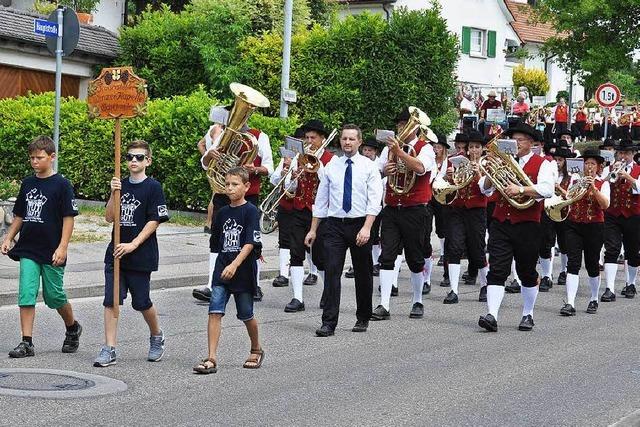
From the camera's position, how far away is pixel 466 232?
15102 mm

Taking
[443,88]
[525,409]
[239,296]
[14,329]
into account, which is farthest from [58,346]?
[443,88]

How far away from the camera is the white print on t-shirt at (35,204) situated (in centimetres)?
989

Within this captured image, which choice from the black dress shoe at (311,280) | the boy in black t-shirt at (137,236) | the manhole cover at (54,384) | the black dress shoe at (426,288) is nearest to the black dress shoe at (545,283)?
the black dress shoe at (426,288)

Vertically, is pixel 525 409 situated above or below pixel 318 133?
below

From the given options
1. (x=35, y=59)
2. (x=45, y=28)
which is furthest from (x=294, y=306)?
(x=35, y=59)

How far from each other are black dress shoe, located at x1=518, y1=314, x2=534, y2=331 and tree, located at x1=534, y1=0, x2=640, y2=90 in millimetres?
28216

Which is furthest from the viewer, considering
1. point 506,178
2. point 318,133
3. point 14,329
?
point 318,133

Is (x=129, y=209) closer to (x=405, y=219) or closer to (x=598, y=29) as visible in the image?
(x=405, y=219)

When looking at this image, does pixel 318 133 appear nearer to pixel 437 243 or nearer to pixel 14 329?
pixel 14 329

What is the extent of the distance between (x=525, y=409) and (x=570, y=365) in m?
1.99

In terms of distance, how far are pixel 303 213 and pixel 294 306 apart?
1146mm

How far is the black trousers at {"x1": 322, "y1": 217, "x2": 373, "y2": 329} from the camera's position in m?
11.7

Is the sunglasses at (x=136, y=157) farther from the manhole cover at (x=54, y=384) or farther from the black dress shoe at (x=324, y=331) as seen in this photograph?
the black dress shoe at (x=324, y=331)

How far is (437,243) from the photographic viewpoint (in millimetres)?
21828
